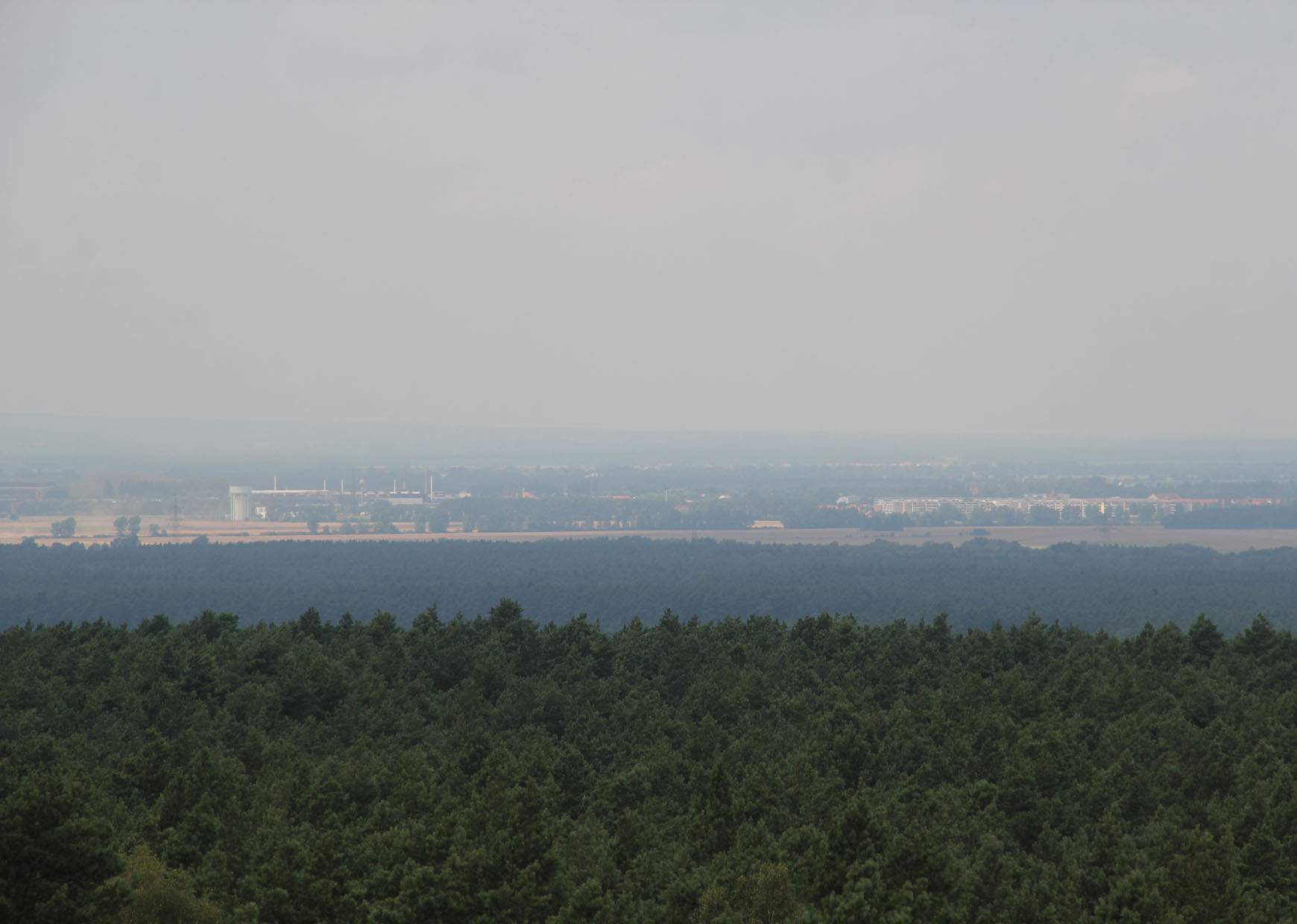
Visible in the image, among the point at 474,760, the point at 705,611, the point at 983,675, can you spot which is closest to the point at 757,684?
the point at 983,675

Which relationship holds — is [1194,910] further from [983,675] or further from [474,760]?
[983,675]

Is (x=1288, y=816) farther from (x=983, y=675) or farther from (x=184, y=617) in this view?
(x=184, y=617)

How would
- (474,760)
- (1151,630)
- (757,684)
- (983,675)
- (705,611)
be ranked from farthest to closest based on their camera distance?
1. (705,611)
2. (1151,630)
3. (983,675)
4. (757,684)
5. (474,760)

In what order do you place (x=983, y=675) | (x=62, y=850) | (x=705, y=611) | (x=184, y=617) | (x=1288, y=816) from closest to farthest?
(x=62, y=850)
(x=1288, y=816)
(x=983, y=675)
(x=184, y=617)
(x=705, y=611)

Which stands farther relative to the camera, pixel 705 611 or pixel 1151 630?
pixel 705 611

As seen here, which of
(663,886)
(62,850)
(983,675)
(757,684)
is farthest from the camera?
(983,675)

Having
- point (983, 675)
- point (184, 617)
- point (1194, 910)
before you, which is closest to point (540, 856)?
point (1194, 910)
